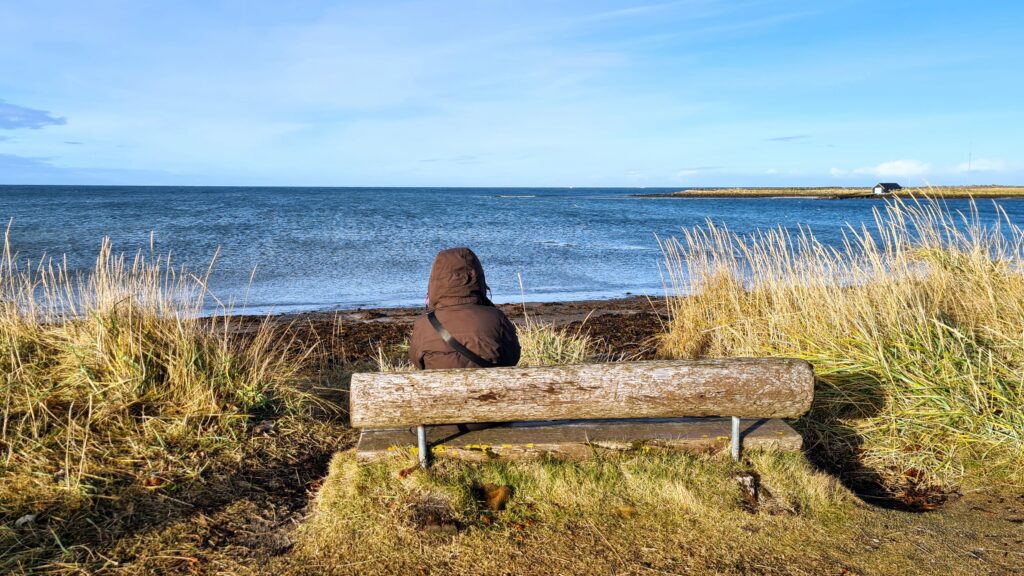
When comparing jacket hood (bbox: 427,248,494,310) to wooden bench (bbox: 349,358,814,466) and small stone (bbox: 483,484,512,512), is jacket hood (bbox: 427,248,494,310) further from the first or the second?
small stone (bbox: 483,484,512,512)

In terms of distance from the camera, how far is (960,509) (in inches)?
145

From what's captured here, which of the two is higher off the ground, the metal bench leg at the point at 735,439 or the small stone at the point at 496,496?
the metal bench leg at the point at 735,439

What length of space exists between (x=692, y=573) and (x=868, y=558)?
87cm

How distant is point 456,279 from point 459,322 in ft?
0.84

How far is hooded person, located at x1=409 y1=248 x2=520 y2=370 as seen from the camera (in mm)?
3891

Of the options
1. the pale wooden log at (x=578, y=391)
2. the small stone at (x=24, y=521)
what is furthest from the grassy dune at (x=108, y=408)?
the pale wooden log at (x=578, y=391)

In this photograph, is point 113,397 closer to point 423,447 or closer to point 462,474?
point 423,447

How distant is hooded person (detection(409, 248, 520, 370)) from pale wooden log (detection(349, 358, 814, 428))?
526 millimetres

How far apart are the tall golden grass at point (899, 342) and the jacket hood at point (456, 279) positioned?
2679mm

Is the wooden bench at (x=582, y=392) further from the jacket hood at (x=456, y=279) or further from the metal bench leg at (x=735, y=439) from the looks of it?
the jacket hood at (x=456, y=279)

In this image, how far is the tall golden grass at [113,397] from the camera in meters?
3.61

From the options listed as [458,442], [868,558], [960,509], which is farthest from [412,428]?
[960,509]

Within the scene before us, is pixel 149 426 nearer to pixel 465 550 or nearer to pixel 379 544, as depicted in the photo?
pixel 379 544

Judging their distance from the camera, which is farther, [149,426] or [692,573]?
[149,426]
